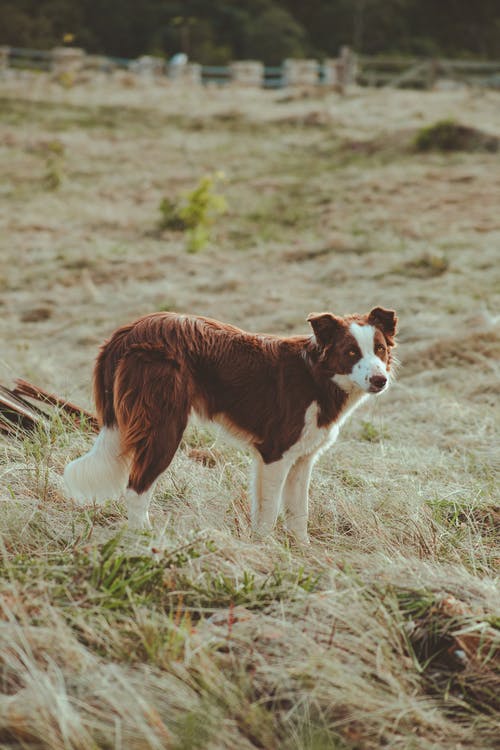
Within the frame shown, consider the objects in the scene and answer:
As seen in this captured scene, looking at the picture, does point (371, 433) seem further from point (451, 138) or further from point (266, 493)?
point (451, 138)

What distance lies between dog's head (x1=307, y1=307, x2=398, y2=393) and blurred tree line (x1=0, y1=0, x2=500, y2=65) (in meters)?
31.0

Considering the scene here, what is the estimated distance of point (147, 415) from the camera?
3.45 metres

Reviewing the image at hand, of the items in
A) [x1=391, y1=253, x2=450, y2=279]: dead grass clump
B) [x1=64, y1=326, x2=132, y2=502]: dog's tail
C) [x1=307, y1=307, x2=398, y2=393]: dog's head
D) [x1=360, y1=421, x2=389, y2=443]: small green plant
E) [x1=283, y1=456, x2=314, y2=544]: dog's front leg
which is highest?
[x1=307, y1=307, x2=398, y2=393]: dog's head

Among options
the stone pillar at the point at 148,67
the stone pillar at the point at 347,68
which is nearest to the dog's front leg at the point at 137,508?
the stone pillar at the point at 347,68

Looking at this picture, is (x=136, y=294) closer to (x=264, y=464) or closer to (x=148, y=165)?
(x=264, y=464)

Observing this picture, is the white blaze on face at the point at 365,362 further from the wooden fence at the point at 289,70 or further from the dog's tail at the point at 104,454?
the wooden fence at the point at 289,70

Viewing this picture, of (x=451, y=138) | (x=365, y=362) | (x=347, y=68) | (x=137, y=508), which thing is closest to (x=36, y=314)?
(x=137, y=508)

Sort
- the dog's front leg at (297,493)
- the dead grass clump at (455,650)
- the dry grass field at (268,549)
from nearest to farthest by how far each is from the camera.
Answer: the dry grass field at (268,549) → the dead grass clump at (455,650) → the dog's front leg at (297,493)

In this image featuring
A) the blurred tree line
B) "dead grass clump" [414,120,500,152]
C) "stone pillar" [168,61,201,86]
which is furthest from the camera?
the blurred tree line

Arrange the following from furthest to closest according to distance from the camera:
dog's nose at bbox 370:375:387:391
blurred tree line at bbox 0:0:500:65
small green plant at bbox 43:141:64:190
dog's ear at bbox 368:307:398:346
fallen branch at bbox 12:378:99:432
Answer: blurred tree line at bbox 0:0:500:65 < small green plant at bbox 43:141:64:190 < fallen branch at bbox 12:378:99:432 < dog's ear at bbox 368:307:398:346 < dog's nose at bbox 370:375:387:391

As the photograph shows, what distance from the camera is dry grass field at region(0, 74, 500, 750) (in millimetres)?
2479

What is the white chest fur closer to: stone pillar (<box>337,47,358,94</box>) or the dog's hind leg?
the dog's hind leg

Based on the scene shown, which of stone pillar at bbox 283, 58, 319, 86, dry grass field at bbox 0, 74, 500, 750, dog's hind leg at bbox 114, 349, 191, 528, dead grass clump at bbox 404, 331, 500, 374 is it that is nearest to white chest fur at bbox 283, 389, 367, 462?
dry grass field at bbox 0, 74, 500, 750

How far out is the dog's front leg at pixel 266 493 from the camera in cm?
379
